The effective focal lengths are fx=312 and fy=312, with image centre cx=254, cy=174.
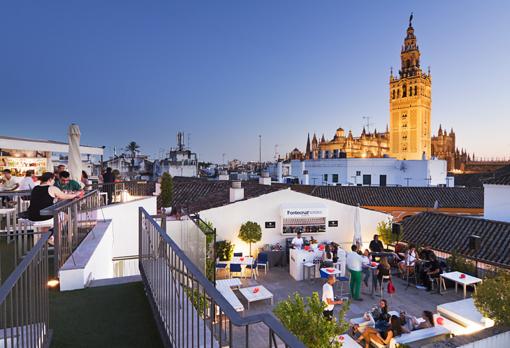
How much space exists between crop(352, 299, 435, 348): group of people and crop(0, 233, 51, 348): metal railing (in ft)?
27.9

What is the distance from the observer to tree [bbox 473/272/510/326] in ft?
28.1

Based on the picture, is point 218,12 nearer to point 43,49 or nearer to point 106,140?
point 43,49

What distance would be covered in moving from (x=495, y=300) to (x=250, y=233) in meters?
Answer: 10.9

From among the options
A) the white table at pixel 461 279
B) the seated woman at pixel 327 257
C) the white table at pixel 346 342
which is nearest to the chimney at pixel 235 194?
the seated woman at pixel 327 257

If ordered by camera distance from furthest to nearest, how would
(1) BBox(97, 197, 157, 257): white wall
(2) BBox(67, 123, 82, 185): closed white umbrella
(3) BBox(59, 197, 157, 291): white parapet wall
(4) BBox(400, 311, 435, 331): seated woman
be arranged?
(1) BBox(97, 197, 157, 257): white wall, (2) BBox(67, 123, 82, 185): closed white umbrella, (4) BBox(400, 311, 435, 331): seated woman, (3) BBox(59, 197, 157, 291): white parapet wall

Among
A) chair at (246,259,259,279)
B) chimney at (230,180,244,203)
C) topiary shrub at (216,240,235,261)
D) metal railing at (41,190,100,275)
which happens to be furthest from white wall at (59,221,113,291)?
chimney at (230,180,244,203)

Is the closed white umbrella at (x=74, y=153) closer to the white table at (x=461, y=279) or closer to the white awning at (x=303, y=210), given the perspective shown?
the white awning at (x=303, y=210)

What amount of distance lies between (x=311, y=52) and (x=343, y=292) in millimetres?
52905

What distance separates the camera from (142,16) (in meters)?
46.2

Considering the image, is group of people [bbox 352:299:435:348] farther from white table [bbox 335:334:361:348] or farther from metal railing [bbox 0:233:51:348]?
metal railing [bbox 0:233:51:348]

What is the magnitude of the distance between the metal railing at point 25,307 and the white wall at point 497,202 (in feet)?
87.3

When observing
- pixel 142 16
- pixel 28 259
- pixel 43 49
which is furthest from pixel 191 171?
pixel 28 259

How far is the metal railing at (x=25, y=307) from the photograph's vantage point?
2.12m

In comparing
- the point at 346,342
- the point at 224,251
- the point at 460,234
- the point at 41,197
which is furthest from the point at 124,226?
the point at 460,234
